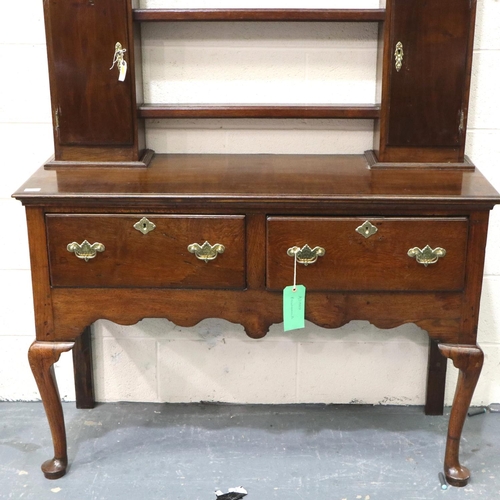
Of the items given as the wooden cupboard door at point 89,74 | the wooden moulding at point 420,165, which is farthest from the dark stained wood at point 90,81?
the wooden moulding at point 420,165

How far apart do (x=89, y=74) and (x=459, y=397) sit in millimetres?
1487

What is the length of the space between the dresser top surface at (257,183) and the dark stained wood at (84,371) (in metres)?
0.68

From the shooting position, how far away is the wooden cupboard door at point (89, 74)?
7.86ft

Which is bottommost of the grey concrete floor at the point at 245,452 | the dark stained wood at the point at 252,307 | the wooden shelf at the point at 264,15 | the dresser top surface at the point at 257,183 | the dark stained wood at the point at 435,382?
the grey concrete floor at the point at 245,452

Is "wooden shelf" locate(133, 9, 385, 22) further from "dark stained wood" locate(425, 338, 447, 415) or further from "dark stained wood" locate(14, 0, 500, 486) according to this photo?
"dark stained wood" locate(425, 338, 447, 415)

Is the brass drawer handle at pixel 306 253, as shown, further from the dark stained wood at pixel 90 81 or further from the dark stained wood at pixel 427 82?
the dark stained wood at pixel 90 81

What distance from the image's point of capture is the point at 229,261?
2232mm

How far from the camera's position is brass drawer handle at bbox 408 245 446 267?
2.19 meters

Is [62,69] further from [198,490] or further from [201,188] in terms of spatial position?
[198,490]

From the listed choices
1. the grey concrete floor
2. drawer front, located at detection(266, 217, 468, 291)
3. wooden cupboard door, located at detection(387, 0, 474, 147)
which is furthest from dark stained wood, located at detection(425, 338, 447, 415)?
wooden cupboard door, located at detection(387, 0, 474, 147)

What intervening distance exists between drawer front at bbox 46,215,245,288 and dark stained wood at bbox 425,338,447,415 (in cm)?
91

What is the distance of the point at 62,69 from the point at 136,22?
27cm

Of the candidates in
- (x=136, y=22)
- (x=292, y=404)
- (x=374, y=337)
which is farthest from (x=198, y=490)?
(x=136, y=22)

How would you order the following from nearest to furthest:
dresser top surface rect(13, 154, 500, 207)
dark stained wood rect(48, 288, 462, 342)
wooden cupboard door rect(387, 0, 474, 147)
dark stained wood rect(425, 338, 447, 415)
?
dresser top surface rect(13, 154, 500, 207), dark stained wood rect(48, 288, 462, 342), wooden cupboard door rect(387, 0, 474, 147), dark stained wood rect(425, 338, 447, 415)
